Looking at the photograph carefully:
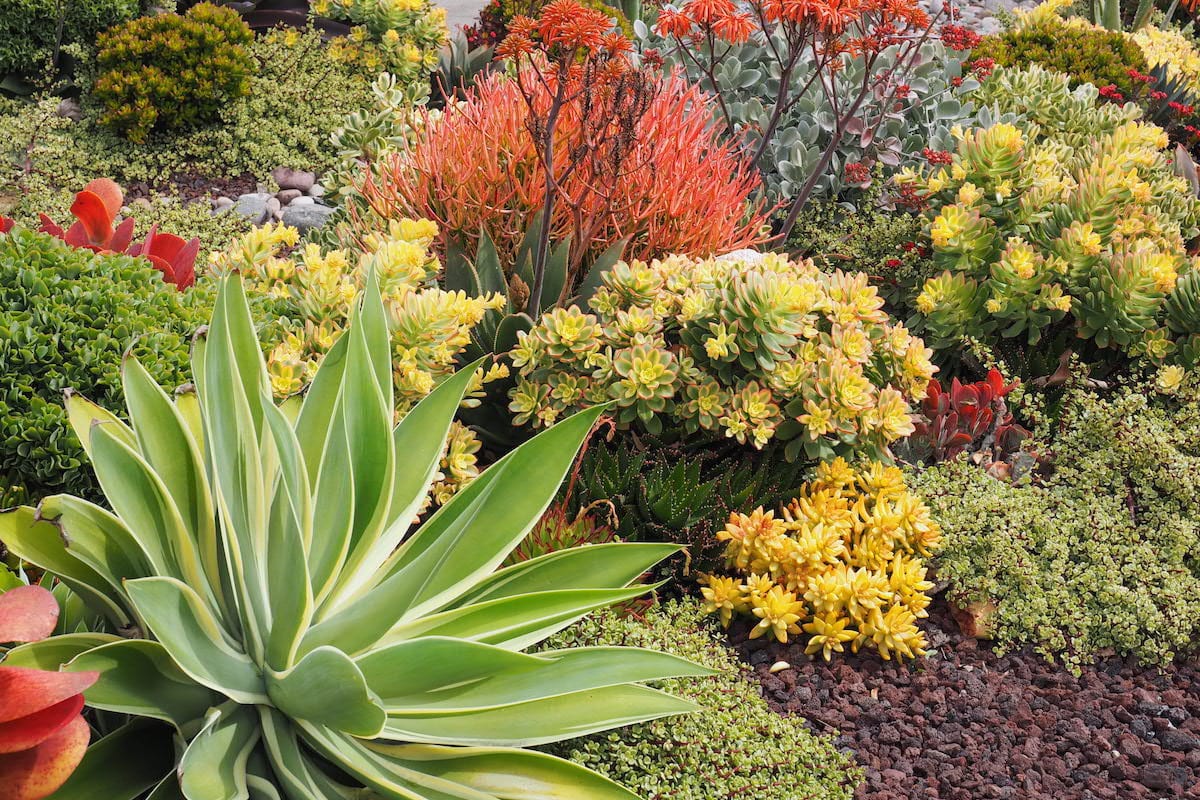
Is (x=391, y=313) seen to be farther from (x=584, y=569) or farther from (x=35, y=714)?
(x=35, y=714)

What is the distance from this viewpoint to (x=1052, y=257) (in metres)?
3.96

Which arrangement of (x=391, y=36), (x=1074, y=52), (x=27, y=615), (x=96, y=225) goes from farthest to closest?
(x=1074, y=52) → (x=391, y=36) → (x=96, y=225) → (x=27, y=615)

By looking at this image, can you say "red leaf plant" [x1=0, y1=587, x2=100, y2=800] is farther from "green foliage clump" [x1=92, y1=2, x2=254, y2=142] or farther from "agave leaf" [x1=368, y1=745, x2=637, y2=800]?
"green foliage clump" [x1=92, y1=2, x2=254, y2=142]

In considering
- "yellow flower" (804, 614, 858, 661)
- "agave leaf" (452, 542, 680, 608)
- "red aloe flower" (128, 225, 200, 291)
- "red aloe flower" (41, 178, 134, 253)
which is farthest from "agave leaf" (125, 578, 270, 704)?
"red aloe flower" (41, 178, 134, 253)

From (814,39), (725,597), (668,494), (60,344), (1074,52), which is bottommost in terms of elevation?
(725,597)

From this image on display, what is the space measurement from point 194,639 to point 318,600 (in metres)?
0.32

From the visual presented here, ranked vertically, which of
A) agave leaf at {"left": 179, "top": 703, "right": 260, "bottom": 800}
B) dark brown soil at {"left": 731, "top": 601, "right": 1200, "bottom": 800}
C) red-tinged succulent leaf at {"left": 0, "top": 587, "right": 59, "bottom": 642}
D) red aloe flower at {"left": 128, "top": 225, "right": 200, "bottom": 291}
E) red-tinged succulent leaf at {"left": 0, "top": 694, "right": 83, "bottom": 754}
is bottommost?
dark brown soil at {"left": 731, "top": 601, "right": 1200, "bottom": 800}

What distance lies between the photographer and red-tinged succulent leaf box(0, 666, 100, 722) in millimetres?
1474

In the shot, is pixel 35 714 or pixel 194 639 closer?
pixel 35 714

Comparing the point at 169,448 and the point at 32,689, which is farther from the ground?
the point at 169,448

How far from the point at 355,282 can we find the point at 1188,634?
265 centimetres

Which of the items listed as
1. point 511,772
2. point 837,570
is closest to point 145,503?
point 511,772

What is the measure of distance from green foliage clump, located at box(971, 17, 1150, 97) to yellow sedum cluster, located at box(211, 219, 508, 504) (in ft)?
16.1

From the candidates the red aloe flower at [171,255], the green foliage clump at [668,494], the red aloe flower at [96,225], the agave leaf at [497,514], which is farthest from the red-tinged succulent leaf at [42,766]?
the red aloe flower at [96,225]
